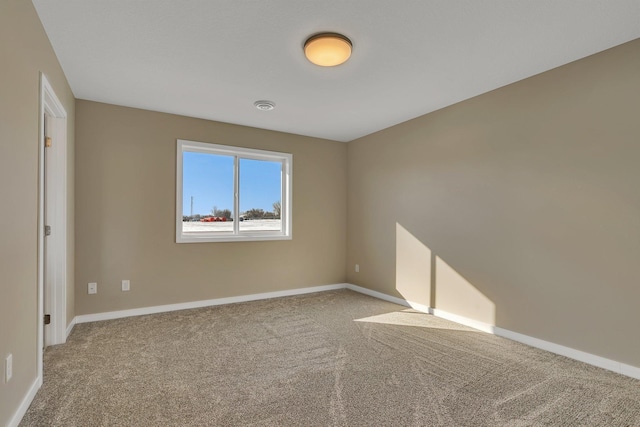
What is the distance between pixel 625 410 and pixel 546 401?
436 mm

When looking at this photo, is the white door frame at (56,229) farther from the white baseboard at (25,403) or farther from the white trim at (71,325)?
the white baseboard at (25,403)

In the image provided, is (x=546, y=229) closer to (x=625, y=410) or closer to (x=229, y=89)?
(x=625, y=410)

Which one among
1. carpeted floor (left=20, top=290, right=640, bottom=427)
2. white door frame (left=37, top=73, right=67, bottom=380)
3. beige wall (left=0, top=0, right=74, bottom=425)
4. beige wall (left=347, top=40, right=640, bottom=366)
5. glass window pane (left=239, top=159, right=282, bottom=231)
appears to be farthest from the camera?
glass window pane (left=239, top=159, right=282, bottom=231)

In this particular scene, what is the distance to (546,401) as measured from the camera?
2.11 m

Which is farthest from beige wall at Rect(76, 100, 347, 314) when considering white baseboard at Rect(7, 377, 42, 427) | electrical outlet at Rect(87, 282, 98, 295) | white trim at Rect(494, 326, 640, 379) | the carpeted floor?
white trim at Rect(494, 326, 640, 379)

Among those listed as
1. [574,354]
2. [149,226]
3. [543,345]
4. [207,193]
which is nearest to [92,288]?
[149,226]

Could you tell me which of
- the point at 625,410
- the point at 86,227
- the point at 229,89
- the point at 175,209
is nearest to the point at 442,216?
the point at 625,410

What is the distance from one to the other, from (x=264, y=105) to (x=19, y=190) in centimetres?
243

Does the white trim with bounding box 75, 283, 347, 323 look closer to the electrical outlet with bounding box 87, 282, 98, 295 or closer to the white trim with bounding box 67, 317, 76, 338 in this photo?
the white trim with bounding box 67, 317, 76, 338

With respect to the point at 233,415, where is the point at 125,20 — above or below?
above

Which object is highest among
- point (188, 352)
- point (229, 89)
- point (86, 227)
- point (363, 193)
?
point (229, 89)

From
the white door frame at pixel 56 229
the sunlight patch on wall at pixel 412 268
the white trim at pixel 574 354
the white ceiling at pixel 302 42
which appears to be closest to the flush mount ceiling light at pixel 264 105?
the white ceiling at pixel 302 42

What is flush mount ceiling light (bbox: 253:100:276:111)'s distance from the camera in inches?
145

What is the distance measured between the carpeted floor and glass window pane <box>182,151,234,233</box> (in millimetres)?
1380
